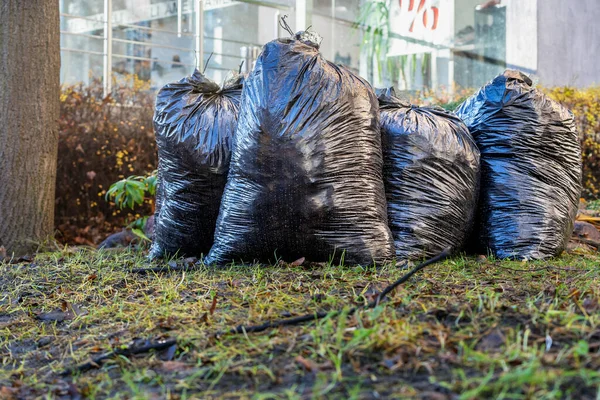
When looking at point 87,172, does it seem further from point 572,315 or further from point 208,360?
point 572,315

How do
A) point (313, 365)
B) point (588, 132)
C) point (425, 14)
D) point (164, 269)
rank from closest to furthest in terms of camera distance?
point (313, 365)
point (164, 269)
point (588, 132)
point (425, 14)

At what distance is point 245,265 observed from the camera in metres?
3.39

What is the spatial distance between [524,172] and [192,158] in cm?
173

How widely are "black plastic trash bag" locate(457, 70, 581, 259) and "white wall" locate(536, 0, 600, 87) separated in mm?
8708

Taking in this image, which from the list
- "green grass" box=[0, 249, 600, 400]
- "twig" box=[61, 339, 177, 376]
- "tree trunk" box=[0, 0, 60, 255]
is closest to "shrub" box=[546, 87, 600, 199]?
"green grass" box=[0, 249, 600, 400]

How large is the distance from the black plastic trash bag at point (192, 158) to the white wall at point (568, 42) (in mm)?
9543

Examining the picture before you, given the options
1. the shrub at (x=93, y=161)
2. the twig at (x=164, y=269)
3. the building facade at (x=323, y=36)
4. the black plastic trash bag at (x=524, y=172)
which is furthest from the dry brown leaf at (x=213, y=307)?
the building facade at (x=323, y=36)

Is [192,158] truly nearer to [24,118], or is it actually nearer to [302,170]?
[302,170]

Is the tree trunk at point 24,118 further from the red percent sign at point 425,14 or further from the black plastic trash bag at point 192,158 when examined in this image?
the red percent sign at point 425,14

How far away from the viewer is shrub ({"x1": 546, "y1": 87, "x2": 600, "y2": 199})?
843 cm

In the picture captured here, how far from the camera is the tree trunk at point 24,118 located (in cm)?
489

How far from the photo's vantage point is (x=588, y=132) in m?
8.48

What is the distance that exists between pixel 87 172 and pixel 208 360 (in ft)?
16.1

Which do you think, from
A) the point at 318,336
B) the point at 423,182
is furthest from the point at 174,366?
the point at 423,182
